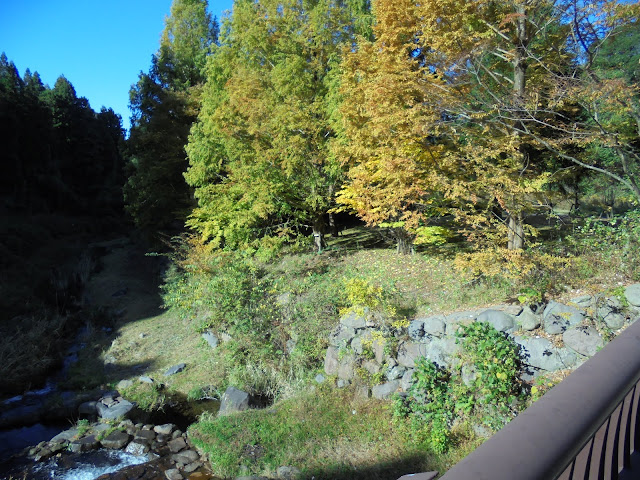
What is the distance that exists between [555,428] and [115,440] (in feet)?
28.1

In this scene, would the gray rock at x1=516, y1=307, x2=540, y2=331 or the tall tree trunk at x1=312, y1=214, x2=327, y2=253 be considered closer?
the gray rock at x1=516, y1=307, x2=540, y2=331

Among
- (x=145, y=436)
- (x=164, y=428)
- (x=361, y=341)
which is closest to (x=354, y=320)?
(x=361, y=341)

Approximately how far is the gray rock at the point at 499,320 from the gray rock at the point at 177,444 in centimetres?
542

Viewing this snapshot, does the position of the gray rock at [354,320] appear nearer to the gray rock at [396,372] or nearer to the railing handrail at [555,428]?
the gray rock at [396,372]

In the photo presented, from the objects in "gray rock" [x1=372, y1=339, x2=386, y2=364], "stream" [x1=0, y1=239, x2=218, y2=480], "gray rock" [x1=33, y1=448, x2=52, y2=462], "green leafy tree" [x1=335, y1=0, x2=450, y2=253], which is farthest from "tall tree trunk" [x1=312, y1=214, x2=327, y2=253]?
"gray rock" [x1=33, y1=448, x2=52, y2=462]

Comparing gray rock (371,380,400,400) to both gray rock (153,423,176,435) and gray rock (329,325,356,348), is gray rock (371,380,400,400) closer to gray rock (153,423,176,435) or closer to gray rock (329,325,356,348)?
gray rock (329,325,356,348)

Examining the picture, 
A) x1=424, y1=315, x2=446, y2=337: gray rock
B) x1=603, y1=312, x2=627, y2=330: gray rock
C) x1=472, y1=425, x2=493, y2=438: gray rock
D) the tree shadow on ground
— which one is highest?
x1=603, y1=312, x2=627, y2=330: gray rock

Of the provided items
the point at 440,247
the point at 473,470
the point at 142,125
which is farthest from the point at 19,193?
the point at 473,470

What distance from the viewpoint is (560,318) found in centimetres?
591

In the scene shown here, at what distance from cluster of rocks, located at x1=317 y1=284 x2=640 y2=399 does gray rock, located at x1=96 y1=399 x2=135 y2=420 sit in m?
4.22

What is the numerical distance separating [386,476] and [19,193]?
33.0 m

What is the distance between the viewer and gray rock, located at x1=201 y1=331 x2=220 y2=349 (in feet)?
36.6

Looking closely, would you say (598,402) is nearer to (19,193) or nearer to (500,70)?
(500,70)

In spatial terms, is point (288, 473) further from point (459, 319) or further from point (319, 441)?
point (459, 319)
